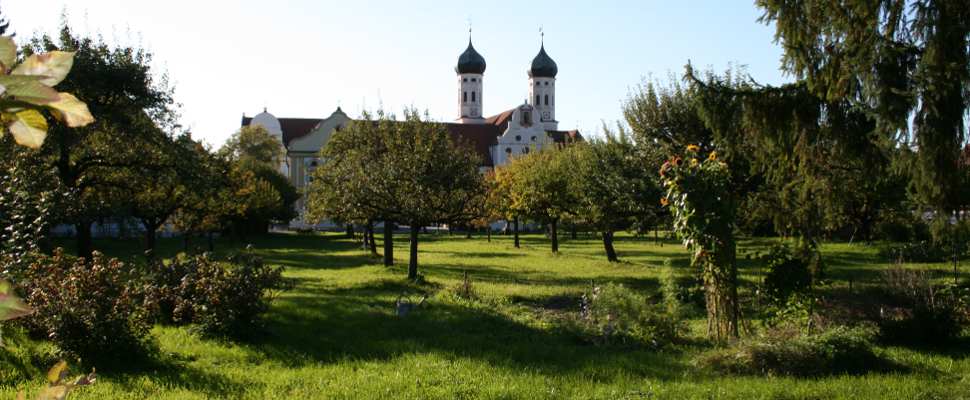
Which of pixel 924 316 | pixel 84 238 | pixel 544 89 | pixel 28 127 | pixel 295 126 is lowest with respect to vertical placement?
pixel 924 316

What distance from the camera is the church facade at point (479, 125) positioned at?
6400 cm

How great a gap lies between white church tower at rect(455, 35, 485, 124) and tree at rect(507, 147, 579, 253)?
5278 centimetres

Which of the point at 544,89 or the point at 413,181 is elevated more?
the point at 544,89

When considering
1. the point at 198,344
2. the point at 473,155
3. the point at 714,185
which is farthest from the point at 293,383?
the point at 473,155

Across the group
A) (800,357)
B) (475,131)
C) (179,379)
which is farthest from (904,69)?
(475,131)

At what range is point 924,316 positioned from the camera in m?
8.90

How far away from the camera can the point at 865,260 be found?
957 inches

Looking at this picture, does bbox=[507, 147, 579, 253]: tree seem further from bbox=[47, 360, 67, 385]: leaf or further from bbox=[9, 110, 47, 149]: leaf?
bbox=[9, 110, 47, 149]: leaf

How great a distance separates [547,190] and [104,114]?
1885 centimetres

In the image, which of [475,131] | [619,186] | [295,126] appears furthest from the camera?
[475,131]

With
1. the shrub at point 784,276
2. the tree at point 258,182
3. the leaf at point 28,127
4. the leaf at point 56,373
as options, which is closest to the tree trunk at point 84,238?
the tree at point 258,182

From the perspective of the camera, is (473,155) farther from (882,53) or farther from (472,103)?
(472,103)

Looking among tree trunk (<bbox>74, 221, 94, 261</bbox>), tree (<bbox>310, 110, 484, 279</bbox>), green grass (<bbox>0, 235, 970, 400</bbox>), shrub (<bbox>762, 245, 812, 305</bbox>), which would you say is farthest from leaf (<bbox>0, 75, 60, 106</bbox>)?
tree trunk (<bbox>74, 221, 94, 261</bbox>)

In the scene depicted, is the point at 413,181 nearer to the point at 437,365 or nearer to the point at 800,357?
the point at 437,365
